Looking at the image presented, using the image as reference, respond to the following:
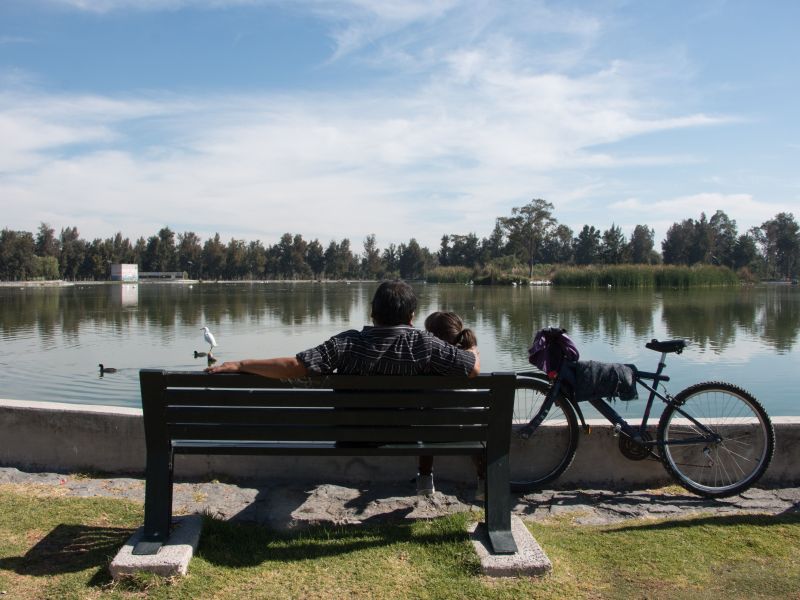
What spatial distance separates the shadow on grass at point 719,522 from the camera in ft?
11.9

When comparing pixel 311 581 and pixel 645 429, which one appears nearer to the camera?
pixel 311 581

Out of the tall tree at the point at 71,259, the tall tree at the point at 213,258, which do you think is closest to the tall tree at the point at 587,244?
the tall tree at the point at 213,258

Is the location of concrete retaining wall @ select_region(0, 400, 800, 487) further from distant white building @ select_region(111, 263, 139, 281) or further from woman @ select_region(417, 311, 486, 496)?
distant white building @ select_region(111, 263, 139, 281)

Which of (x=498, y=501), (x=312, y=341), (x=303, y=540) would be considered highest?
(x=498, y=501)

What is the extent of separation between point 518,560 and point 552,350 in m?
1.65

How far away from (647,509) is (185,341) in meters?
17.2

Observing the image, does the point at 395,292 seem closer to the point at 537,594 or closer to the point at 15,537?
the point at 537,594

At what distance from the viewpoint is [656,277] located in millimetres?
63438

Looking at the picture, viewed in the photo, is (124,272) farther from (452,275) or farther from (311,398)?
(311,398)

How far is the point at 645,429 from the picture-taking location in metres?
4.40

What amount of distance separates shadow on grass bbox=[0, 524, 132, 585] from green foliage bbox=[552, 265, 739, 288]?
63422 mm

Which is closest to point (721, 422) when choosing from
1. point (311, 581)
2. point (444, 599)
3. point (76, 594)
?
point (444, 599)

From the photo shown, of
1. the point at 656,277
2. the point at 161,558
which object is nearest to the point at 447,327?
the point at 161,558

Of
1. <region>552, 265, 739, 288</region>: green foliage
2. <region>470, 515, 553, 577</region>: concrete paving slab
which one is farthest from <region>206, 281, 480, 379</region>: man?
<region>552, 265, 739, 288</region>: green foliage
